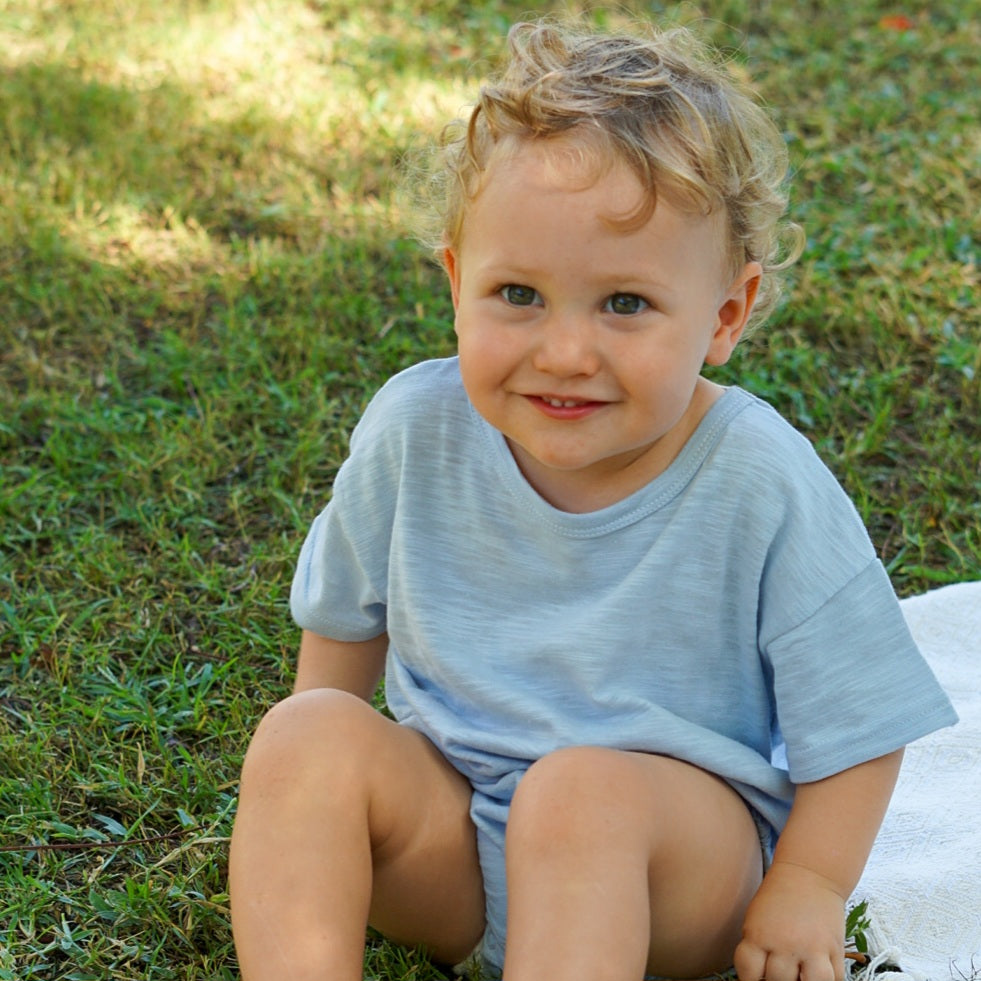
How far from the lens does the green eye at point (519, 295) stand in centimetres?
167

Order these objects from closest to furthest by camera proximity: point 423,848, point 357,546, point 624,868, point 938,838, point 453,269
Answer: point 624,868
point 423,848
point 453,269
point 357,546
point 938,838

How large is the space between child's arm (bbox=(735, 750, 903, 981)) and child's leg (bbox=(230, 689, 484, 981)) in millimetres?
357

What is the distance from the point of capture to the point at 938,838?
6.97 ft

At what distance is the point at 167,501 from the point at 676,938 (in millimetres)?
1522

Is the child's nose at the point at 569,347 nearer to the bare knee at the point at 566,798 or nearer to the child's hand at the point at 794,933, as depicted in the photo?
the bare knee at the point at 566,798

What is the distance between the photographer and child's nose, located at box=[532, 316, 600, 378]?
1631 mm

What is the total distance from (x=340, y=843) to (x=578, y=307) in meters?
0.65

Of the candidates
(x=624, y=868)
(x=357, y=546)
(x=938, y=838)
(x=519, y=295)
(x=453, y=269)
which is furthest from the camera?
(x=938, y=838)

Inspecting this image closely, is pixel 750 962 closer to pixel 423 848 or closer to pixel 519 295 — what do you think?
pixel 423 848

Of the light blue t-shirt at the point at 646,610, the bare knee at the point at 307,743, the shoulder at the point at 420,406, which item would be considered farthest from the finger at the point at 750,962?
the shoulder at the point at 420,406

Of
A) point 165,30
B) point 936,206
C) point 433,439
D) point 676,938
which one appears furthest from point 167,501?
point 165,30

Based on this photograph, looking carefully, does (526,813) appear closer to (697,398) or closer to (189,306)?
(697,398)

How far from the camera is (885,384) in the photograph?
3248 millimetres

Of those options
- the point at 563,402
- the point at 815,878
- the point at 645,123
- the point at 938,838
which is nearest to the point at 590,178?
the point at 645,123
